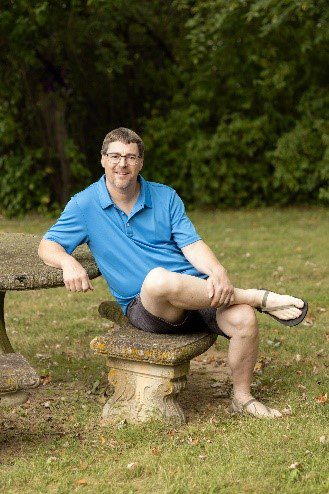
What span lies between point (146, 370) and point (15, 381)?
0.89 metres

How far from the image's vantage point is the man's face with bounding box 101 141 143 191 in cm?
494

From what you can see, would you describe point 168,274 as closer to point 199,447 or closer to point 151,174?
point 199,447

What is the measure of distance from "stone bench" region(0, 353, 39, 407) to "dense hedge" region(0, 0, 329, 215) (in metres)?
9.21

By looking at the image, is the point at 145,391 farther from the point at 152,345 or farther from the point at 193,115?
the point at 193,115

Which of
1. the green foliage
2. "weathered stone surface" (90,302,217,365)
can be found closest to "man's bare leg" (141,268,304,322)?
"weathered stone surface" (90,302,217,365)

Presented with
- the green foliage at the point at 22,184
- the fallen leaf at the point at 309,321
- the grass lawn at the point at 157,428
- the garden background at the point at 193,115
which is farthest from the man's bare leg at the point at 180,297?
the green foliage at the point at 22,184

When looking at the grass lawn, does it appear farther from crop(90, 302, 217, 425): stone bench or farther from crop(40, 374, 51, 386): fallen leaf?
crop(90, 302, 217, 425): stone bench

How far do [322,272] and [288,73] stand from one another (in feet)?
16.5

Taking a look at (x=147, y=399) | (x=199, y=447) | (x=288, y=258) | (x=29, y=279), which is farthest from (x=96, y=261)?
(x=288, y=258)

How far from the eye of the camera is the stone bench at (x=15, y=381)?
424 cm

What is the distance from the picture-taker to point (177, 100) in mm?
14461

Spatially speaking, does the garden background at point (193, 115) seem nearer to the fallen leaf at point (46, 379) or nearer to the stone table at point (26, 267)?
the fallen leaf at point (46, 379)

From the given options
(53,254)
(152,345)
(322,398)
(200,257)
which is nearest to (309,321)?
(322,398)

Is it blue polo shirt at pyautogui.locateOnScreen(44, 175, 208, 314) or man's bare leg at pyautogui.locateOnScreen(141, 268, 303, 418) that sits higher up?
blue polo shirt at pyautogui.locateOnScreen(44, 175, 208, 314)
